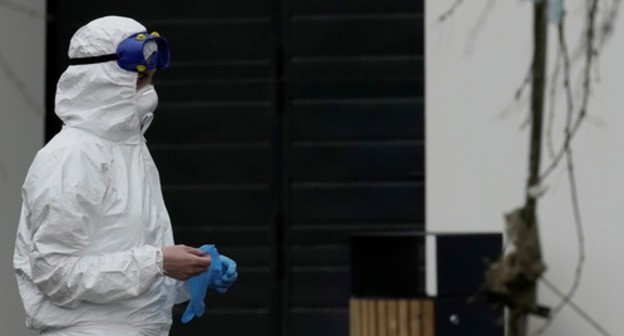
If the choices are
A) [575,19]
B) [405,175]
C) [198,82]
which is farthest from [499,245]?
[198,82]

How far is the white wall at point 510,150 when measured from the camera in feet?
20.7

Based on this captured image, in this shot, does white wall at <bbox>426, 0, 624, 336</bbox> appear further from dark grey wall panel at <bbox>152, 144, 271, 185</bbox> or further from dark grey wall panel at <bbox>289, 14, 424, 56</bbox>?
dark grey wall panel at <bbox>152, 144, 271, 185</bbox>

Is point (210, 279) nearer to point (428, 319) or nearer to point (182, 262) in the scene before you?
point (182, 262)

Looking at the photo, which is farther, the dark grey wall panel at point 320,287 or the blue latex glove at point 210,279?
the dark grey wall panel at point 320,287

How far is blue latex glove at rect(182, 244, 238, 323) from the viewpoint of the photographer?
574 centimetres

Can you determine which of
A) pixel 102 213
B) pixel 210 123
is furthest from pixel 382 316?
pixel 210 123

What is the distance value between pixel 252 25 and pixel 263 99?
39 cm

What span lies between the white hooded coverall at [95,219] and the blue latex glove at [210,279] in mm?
86

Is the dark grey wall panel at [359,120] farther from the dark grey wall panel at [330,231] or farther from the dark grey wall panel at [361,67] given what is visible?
the dark grey wall panel at [330,231]

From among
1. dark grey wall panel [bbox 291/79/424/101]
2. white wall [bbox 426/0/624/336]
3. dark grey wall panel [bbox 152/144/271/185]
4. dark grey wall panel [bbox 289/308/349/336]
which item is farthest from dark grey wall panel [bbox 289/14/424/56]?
white wall [bbox 426/0/624/336]

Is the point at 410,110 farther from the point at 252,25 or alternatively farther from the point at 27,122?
the point at 27,122

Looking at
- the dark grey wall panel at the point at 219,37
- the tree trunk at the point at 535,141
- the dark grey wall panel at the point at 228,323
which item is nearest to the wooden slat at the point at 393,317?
the tree trunk at the point at 535,141

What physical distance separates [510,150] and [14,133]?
333 cm

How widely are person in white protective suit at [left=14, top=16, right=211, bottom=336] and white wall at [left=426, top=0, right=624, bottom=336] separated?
1269mm
